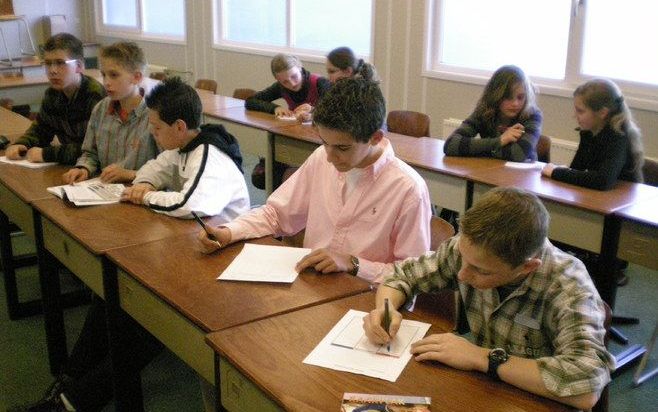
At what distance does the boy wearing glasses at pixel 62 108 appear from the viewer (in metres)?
3.38

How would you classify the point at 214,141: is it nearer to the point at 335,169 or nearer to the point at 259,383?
the point at 335,169

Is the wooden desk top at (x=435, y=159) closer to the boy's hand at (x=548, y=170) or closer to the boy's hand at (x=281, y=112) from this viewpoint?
the boy's hand at (x=548, y=170)

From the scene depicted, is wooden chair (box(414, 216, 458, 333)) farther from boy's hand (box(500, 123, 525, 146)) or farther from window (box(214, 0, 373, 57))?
window (box(214, 0, 373, 57))

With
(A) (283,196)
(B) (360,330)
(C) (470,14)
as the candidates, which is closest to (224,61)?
(C) (470,14)

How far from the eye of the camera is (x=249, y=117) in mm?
4848

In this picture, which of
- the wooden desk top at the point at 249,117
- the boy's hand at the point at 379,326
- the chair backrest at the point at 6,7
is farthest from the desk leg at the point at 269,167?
the chair backrest at the point at 6,7

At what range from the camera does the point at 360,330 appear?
5.36 feet

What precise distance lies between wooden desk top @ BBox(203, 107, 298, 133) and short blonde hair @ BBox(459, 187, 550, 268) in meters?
3.07

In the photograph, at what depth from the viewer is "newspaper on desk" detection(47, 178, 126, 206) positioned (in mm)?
2697

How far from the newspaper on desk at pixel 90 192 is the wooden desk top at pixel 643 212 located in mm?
1967

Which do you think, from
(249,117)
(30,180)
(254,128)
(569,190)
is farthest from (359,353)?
(249,117)

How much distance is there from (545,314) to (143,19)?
8.75 m

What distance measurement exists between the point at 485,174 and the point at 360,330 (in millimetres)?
1880

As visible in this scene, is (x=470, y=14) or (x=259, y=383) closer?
(x=259, y=383)
